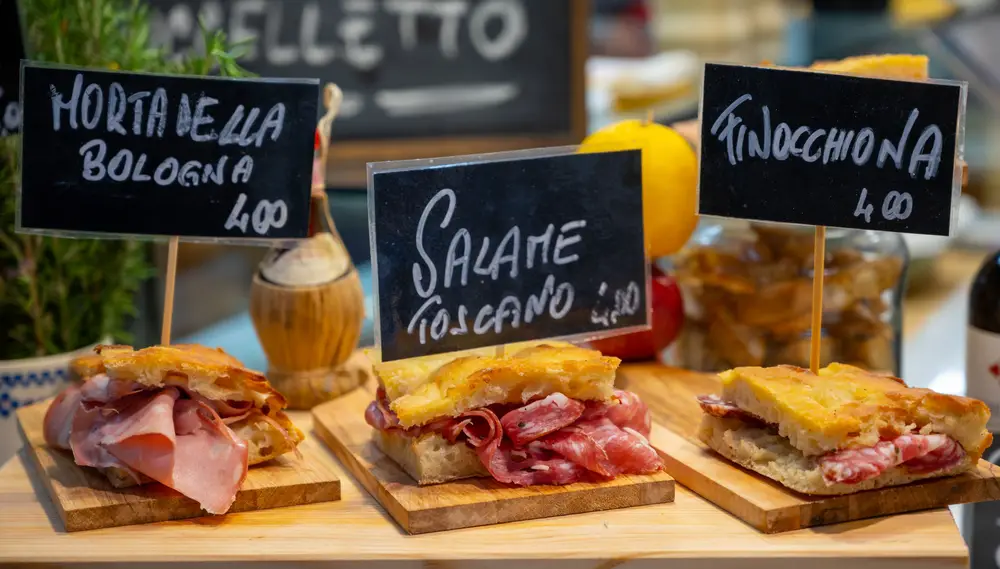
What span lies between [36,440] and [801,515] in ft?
4.22

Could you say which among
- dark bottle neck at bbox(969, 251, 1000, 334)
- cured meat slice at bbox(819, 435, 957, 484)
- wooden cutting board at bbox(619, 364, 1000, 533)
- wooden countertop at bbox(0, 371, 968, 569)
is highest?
dark bottle neck at bbox(969, 251, 1000, 334)

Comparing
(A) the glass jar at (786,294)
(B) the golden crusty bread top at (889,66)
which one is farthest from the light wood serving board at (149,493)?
(B) the golden crusty bread top at (889,66)

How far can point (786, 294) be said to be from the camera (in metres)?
2.24

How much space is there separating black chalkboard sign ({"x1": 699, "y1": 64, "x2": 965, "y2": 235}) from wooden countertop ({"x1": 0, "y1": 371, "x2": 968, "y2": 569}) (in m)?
0.48

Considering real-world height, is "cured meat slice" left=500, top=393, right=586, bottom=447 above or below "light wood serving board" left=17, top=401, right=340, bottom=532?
above

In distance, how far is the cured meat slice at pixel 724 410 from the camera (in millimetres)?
1818

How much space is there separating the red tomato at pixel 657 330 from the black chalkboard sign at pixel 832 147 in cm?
53

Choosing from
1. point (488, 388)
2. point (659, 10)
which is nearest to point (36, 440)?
point (488, 388)

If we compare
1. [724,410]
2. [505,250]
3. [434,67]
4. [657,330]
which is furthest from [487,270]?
[434,67]

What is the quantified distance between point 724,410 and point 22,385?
4.58 ft

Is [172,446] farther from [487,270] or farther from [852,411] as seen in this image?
[852,411]

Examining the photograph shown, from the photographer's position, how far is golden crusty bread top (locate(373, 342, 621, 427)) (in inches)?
66.6

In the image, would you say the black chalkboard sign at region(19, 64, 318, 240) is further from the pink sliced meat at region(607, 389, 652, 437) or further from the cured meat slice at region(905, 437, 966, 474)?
the cured meat slice at region(905, 437, 966, 474)

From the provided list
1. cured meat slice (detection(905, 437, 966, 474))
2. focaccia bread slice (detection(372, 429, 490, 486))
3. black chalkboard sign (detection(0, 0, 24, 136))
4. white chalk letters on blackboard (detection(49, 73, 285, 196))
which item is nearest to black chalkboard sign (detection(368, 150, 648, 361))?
focaccia bread slice (detection(372, 429, 490, 486))
